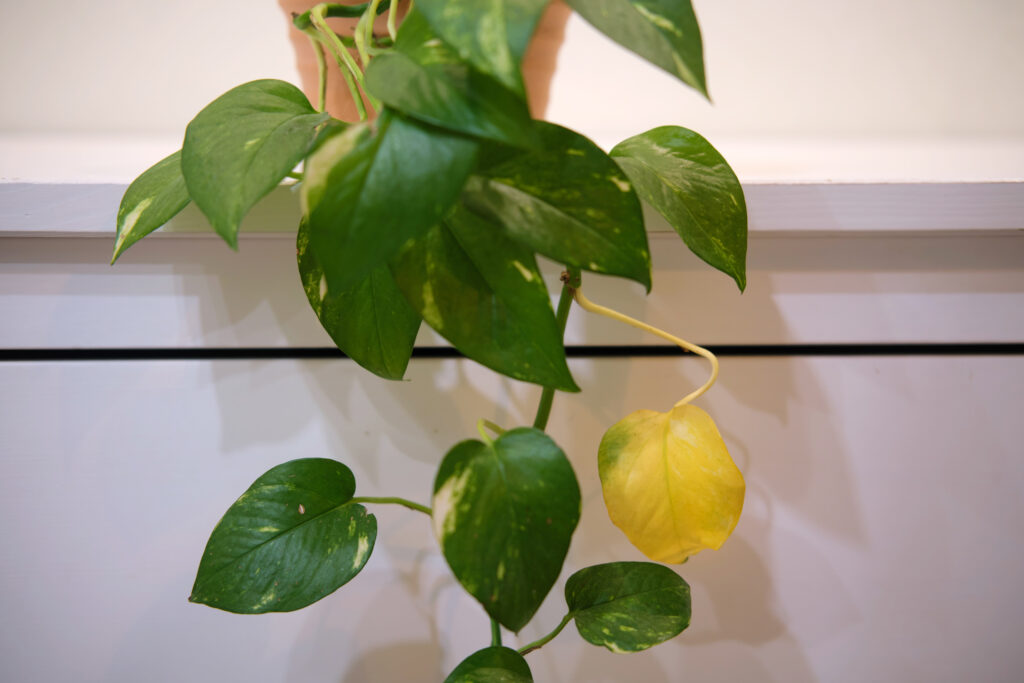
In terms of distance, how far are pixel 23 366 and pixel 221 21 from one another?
45cm

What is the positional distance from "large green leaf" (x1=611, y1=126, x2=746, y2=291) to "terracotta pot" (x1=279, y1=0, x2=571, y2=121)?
16cm

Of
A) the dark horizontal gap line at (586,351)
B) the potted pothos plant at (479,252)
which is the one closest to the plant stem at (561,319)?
the potted pothos plant at (479,252)

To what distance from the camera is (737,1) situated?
0.64 m

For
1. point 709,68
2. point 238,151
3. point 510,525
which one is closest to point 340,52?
point 238,151

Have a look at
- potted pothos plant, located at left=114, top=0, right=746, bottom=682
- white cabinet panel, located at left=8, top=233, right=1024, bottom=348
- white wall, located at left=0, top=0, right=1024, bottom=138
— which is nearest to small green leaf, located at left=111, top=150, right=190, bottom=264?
potted pothos plant, located at left=114, top=0, right=746, bottom=682

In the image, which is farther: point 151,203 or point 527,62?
point 527,62

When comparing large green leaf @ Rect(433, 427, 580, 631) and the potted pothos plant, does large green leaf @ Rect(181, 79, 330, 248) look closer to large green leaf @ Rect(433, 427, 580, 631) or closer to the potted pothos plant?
the potted pothos plant

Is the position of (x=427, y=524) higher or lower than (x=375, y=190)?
lower

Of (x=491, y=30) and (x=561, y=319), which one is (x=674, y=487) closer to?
(x=561, y=319)

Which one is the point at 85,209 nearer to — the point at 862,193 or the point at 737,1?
the point at 862,193

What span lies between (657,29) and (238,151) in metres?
0.16

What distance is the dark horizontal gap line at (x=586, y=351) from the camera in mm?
396

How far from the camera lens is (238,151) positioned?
20cm

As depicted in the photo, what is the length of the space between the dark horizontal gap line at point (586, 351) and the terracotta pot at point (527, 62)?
7.3 inches
